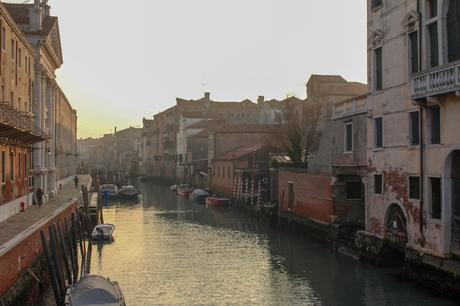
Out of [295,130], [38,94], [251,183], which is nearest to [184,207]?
[251,183]

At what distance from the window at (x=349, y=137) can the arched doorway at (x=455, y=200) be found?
25.9 ft

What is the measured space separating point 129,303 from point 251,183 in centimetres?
2635

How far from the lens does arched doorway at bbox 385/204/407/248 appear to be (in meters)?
17.4

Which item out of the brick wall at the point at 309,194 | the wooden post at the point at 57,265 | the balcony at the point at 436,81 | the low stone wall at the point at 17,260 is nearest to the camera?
the low stone wall at the point at 17,260

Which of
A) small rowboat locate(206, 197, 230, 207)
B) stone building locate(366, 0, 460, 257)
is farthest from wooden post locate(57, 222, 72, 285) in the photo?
small rowboat locate(206, 197, 230, 207)

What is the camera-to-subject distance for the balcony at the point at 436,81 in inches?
543

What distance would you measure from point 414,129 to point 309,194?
10488 millimetres

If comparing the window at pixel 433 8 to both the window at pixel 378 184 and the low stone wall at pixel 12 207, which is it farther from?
the low stone wall at pixel 12 207

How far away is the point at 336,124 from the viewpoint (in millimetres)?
24047

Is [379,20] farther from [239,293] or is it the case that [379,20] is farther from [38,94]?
[38,94]

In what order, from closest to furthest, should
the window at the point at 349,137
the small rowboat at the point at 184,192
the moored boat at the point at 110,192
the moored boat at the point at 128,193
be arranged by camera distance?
the window at the point at 349,137 → the moored boat at the point at 128,193 → the moored boat at the point at 110,192 → the small rowboat at the point at 184,192

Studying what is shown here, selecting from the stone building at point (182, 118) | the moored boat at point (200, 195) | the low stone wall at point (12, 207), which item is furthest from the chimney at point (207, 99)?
the low stone wall at point (12, 207)

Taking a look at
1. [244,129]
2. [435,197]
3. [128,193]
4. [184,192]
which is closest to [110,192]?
[128,193]

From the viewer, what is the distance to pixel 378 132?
1933cm
